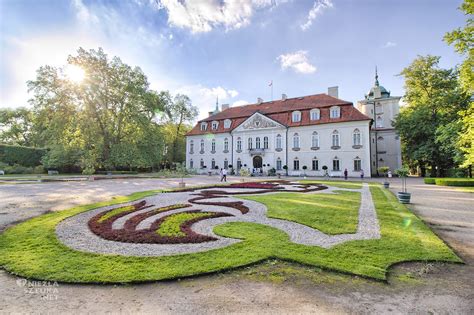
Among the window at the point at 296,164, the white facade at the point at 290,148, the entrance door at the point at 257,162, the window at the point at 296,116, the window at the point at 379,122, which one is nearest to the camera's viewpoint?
the white facade at the point at 290,148

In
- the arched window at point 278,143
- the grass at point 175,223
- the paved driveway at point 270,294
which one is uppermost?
the arched window at point 278,143

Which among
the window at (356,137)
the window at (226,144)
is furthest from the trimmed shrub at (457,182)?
the window at (226,144)

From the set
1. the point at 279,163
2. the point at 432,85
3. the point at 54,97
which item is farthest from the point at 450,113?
the point at 54,97

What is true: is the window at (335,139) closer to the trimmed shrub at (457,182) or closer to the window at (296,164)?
the window at (296,164)

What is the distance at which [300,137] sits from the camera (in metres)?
38.9

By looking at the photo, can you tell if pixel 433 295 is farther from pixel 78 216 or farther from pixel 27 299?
pixel 78 216

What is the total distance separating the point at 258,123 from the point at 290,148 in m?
7.26

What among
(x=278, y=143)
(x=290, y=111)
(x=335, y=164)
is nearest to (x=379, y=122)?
(x=335, y=164)

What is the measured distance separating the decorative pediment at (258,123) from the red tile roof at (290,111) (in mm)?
952

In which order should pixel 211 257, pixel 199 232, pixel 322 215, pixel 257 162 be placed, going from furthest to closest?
pixel 257 162
pixel 322 215
pixel 199 232
pixel 211 257

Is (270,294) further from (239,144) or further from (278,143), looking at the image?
(239,144)

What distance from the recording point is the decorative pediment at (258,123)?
40.6 meters

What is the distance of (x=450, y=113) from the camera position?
31203 mm

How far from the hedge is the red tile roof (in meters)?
25.7
